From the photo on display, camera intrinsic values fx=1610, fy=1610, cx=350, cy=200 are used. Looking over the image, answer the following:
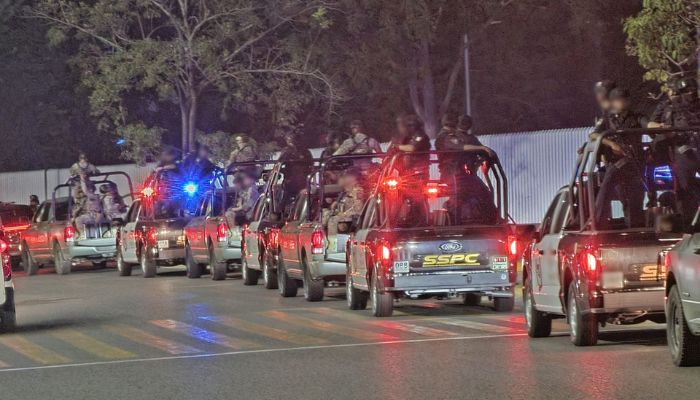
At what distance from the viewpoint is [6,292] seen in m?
18.2

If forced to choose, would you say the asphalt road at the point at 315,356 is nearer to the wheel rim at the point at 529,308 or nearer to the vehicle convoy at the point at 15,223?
the wheel rim at the point at 529,308

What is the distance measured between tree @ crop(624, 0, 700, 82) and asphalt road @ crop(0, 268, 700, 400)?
4.67m

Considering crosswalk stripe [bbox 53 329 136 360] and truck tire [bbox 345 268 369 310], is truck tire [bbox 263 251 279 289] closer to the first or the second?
truck tire [bbox 345 268 369 310]

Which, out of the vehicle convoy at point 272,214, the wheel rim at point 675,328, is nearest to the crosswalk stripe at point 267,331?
the wheel rim at point 675,328

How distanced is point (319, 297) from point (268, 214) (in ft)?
Result: 10.3

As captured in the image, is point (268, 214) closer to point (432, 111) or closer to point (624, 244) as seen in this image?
point (624, 244)

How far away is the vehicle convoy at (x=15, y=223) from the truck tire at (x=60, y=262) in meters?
3.23

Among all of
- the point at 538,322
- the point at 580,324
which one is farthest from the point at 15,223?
the point at 580,324

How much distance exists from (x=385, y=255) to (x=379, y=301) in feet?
2.30

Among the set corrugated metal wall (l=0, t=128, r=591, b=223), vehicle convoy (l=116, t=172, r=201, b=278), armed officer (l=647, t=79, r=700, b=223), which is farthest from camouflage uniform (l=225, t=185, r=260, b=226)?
armed officer (l=647, t=79, r=700, b=223)

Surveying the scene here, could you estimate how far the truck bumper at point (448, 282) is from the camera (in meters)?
18.5

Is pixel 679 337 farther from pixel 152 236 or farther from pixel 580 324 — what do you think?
pixel 152 236

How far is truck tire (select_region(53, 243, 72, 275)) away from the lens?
33.8 m

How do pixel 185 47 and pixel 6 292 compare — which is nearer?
pixel 6 292
